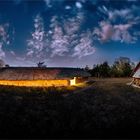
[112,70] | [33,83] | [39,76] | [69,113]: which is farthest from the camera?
[112,70]

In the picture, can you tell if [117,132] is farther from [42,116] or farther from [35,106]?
[35,106]

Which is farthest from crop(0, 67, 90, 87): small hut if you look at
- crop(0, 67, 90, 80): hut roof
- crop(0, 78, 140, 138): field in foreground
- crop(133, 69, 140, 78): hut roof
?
crop(133, 69, 140, 78): hut roof

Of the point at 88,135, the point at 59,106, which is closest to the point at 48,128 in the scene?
the point at 88,135

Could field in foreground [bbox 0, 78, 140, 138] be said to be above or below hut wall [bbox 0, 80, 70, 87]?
below

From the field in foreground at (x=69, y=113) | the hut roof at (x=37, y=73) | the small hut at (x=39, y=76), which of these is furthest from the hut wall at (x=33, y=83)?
the field in foreground at (x=69, y=113)

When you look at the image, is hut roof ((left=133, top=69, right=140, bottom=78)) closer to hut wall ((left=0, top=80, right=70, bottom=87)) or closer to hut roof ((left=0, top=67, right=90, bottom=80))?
hut roof ((left=0, top=67, right=90, bottom=80))

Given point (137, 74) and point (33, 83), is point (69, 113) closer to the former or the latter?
point (33, 83)

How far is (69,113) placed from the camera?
89.0ft

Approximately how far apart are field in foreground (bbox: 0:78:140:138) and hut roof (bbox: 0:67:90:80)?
6.77 m

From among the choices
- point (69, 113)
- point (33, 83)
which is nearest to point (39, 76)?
point (33, 83)

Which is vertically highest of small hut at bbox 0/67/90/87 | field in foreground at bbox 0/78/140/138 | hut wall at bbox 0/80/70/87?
small hut at bbox 0/67/90/87

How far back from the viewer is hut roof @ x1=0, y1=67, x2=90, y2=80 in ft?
144

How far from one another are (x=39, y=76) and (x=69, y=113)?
17826mm

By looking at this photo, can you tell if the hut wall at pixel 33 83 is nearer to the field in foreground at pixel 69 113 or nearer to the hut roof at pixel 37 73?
the hut roof at pixel 37 73
